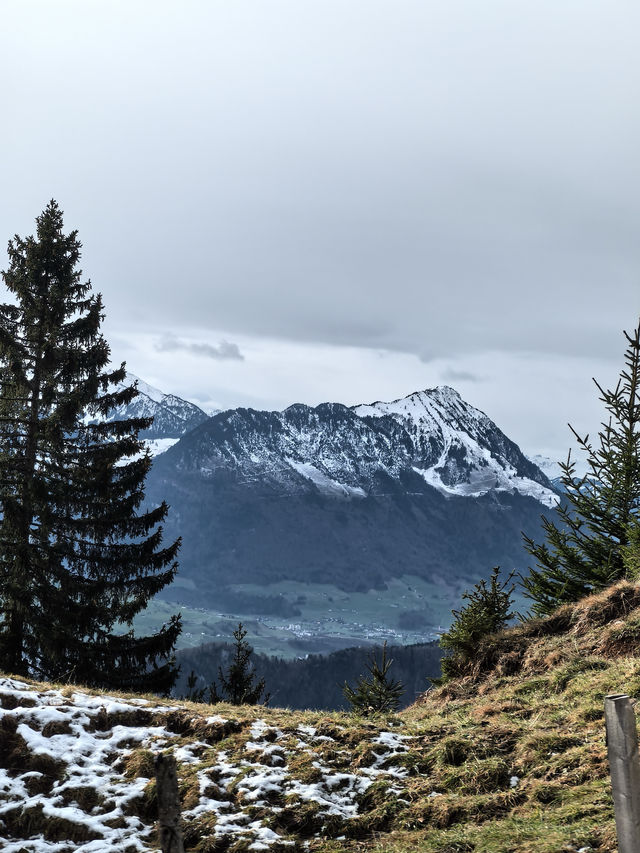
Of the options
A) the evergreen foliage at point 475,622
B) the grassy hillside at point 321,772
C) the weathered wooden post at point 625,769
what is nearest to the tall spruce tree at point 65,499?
the grassy hillside at point 321,772

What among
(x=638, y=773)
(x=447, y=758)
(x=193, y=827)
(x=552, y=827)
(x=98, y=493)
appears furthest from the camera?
(x=98, y=493)

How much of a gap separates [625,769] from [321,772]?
18.3 ft

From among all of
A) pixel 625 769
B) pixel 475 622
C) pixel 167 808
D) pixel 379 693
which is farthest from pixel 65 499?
pixel 625 769

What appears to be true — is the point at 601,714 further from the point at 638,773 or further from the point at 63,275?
the point at 63,275

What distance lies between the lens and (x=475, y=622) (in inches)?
657

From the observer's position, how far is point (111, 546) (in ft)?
86.3

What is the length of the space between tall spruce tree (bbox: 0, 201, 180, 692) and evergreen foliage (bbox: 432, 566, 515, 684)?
1271 cm

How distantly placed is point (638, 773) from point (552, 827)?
251 cm

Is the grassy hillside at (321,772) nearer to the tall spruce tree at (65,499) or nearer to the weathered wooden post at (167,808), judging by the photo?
the weathered wooden post at (167,808)

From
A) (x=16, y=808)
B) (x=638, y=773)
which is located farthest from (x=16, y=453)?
(x=638, y=773)

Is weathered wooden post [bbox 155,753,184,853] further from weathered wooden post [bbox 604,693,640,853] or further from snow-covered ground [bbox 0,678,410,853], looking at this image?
weathered wooden post [bbox 604,693,640,853]

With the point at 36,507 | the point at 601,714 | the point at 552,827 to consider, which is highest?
the point at 36,507

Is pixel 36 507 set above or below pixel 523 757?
above

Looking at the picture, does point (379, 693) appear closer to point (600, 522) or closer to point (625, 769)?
point (600, 522)
